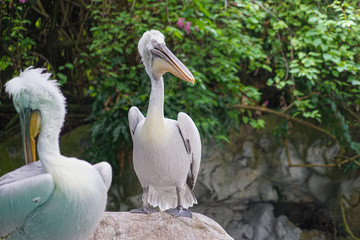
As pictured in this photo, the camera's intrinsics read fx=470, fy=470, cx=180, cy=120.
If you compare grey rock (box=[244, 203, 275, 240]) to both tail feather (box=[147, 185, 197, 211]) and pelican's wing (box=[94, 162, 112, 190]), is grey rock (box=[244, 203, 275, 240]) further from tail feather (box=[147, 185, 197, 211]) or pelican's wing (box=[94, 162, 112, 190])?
pelican's wing (box=[94, 162, 112, 190])

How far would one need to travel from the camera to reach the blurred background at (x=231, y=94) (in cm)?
448

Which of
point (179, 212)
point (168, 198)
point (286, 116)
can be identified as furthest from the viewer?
point (286, 116)

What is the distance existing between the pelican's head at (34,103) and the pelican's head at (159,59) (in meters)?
0.88

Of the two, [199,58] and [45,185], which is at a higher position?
[199,58]

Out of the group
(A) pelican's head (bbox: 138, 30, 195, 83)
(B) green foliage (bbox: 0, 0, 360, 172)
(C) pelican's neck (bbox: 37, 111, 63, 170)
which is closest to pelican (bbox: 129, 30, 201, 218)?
(A) pelican's head (bbox: 138, 30, 195, 83)

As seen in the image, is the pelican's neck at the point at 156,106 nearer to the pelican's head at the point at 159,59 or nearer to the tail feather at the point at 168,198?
the pelican's head at the point at 159,59

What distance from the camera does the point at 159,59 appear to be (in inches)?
109

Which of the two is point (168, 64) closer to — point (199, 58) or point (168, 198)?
point (168, 198)

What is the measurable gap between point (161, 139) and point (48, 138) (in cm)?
95

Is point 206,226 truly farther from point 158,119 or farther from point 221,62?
point 221,62

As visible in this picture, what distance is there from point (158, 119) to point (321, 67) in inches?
109

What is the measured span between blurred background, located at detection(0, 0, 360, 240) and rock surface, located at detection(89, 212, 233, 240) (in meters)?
1.55

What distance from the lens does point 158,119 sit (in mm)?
2793

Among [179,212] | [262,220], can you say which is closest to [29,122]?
[179,212]
